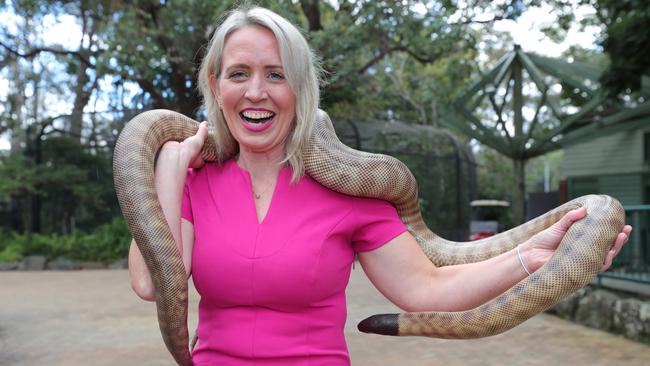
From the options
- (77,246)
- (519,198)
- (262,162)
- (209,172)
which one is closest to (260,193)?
(262,162)

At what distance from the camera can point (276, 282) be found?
1.81m

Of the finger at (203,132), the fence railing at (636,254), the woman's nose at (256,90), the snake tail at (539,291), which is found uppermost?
the woman's nose at (256,90)

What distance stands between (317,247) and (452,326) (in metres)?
0.48

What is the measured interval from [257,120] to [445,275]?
0.75m

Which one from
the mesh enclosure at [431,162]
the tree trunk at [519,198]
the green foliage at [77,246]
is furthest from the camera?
the mesh enclosure at [431,162]

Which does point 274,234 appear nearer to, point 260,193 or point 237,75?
point 260,193

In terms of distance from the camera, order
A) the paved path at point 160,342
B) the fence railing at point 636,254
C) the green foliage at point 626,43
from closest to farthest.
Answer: the paved path at point 160,342
the fence railing at point 636,254
the green foliage at point 626,43

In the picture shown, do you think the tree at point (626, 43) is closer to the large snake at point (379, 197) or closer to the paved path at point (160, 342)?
the paved path at point (160, 342)

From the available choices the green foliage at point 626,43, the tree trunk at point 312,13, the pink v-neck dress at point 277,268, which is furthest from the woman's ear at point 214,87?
the tree trunk at point 312,13

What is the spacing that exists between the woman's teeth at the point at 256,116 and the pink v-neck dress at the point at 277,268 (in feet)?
0.60

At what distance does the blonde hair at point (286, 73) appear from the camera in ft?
6.25

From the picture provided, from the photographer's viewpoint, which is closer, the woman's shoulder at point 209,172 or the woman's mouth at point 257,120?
the woman's mouth at point 257,120

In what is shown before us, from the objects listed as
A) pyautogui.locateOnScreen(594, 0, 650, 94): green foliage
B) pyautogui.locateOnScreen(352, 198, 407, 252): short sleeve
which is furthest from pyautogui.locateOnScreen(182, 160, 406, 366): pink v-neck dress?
pyautogui.locateOnScreen(594, 0, 650, 94): green foliage

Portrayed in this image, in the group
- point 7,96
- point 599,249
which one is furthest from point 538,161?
point 599,249
